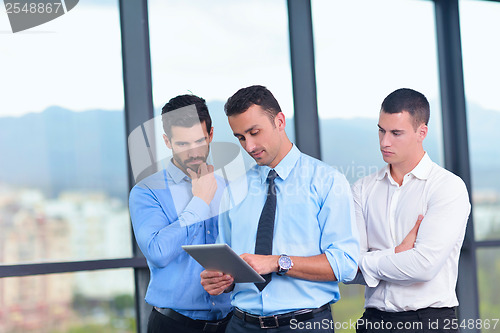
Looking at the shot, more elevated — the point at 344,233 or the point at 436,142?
the point at 436,142

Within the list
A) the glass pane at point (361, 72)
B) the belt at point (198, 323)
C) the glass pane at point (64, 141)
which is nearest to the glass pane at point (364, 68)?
the glass pane at point (361, 72)

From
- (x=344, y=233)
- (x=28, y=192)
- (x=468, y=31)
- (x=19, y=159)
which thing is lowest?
(x=344, y=233)

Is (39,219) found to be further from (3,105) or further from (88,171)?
(3,105)

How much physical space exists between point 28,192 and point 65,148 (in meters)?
0.34

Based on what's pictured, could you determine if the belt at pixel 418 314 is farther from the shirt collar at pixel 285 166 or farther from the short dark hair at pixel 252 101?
the short dark hair at pixel 252 101

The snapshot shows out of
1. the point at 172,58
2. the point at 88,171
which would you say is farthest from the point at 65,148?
the point at 172,58

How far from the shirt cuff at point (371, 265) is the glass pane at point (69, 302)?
1.66 m

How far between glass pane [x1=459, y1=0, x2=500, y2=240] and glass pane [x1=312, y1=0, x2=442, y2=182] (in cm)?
28

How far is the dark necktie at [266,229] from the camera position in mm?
1898

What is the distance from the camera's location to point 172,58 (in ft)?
11.3

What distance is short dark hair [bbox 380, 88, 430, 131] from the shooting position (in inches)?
86.7

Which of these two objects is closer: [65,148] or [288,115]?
[65,148]

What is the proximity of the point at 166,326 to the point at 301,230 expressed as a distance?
31.7 inches

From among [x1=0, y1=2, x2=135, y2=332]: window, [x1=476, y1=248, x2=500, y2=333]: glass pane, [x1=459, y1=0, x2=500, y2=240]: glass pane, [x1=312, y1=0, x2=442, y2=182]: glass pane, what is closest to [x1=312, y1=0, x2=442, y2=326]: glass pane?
[x1=312, y1=0, x2=442, y2=182]: glass pane
